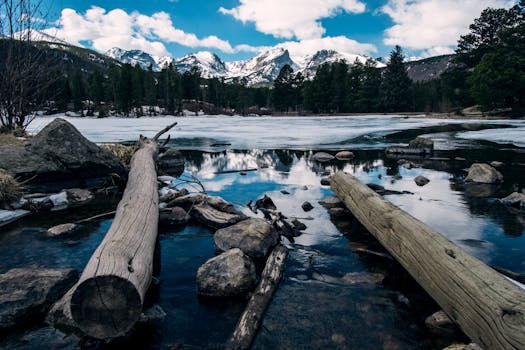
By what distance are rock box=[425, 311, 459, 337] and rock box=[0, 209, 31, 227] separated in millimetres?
7914

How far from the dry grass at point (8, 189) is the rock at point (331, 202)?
24.5 feet

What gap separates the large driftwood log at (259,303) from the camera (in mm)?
3342

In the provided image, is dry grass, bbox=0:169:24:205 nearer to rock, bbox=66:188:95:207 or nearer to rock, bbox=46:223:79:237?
rock, bbox=66:188:95:207

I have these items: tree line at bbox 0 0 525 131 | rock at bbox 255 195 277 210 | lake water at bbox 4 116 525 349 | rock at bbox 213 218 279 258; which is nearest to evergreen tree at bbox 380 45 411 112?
tree line at bbox 0 0 525 131

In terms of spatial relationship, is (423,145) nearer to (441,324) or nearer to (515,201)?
(515,201)

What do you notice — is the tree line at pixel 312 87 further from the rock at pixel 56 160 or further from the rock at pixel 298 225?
the rock at pixel 298 225

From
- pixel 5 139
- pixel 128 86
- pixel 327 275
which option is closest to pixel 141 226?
pixel 327 275

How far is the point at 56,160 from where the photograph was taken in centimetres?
916

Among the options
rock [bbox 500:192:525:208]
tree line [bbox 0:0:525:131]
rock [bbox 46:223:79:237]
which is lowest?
rock [bbox 46:223:79:237]

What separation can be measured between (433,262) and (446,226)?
3398 mm

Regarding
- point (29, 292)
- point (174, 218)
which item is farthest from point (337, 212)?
point (29, 292)

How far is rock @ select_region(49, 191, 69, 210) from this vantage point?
319 inches

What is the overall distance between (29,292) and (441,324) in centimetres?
464

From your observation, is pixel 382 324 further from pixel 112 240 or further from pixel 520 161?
pixel 520 161
